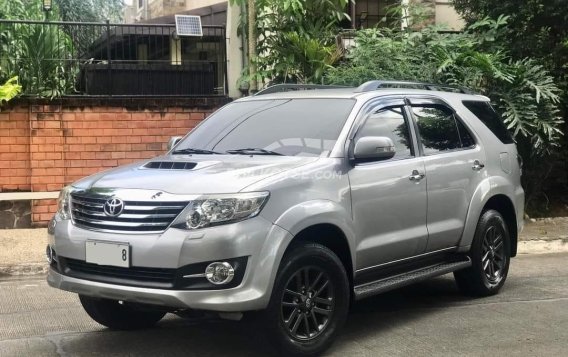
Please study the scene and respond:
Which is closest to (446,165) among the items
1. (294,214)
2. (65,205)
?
(294,214)

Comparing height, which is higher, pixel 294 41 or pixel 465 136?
pixel 294 41

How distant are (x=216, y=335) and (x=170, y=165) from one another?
135 cm

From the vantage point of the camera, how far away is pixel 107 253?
14.1 feet

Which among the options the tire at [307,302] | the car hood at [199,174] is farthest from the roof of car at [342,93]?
the tire at [307,302]

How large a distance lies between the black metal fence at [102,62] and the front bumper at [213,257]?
5965 mm

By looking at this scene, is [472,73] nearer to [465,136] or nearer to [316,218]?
[465,136]

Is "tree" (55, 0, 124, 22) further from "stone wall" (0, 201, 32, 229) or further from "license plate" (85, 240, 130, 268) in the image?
"license plate" (85, 240, 130, 268)

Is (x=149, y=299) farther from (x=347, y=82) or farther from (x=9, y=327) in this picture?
(x=347, y=82)

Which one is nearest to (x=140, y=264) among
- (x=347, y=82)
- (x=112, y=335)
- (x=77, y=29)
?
(x=112, y=335)

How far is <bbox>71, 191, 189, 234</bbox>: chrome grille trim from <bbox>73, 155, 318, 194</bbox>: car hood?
10cm

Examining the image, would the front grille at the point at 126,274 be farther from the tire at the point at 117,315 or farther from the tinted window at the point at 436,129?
the tinted window at the point at 436,129

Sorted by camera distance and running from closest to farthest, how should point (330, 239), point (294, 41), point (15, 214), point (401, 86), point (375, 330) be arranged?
point (330, 239)
point (375, 330)
point (401, 86)
point (15, 214)
point (294, 41)

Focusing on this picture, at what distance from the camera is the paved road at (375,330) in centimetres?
490

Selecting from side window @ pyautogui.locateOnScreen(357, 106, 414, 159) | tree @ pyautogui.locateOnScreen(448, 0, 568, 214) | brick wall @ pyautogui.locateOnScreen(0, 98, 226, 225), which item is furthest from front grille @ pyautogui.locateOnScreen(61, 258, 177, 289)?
tree @ pyautogui.locateOnScreen(448, 0, 568, 214)
